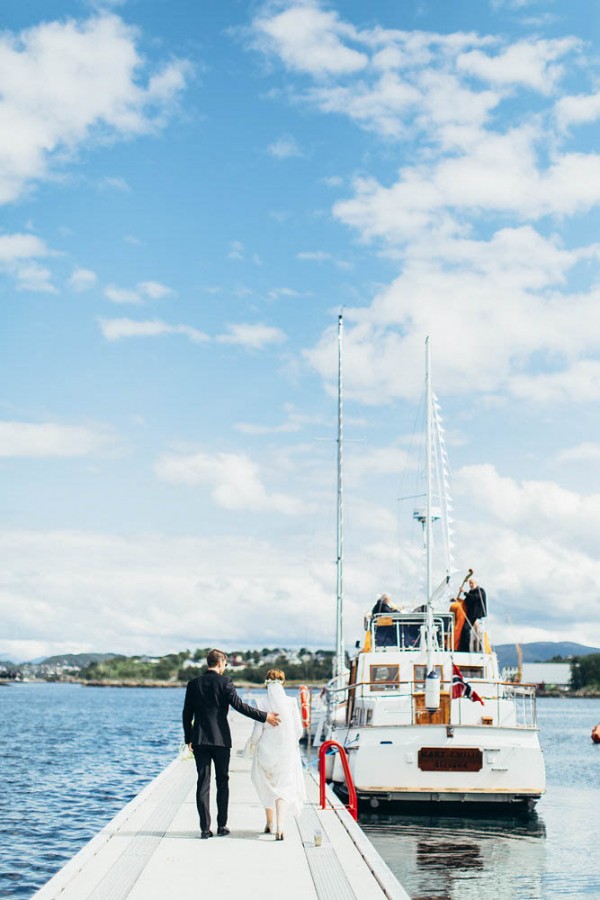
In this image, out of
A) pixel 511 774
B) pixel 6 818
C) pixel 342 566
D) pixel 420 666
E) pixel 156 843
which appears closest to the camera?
pixel 156 843

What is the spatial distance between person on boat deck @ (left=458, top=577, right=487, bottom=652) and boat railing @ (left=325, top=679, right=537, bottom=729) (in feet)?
6.88

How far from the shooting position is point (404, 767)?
63.9 ft

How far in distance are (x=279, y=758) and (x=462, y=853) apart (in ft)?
21.9

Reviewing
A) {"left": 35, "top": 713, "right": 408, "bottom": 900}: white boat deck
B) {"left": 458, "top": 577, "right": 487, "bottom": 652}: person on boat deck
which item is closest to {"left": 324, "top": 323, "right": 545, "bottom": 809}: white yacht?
{"left": 458, "top": 577, "right": 487, "bottom": 652}: person on boat deck

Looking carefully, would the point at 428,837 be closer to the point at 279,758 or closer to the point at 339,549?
the point at 279,758

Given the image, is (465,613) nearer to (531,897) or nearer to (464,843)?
(464,843)

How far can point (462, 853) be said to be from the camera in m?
17.4

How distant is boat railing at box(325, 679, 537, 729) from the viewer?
20156mm

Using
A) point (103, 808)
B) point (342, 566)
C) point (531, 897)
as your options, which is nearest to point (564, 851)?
point (531, 897)

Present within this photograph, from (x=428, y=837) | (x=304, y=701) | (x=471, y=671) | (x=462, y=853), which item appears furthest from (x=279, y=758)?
(x=304, y=701)

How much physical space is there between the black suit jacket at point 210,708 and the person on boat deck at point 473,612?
48.4ft

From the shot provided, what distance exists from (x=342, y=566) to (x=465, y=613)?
14687 mm

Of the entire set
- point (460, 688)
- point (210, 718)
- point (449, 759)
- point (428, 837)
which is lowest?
point (428, 837)

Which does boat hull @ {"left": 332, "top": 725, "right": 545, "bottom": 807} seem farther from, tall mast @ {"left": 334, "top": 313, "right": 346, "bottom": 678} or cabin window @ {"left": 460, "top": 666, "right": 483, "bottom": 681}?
tall mast @ {"left": 334, "top": 313, "right": 346, "bottom": 678}
